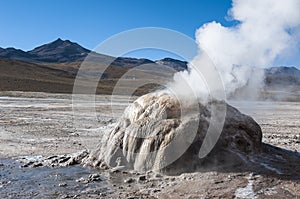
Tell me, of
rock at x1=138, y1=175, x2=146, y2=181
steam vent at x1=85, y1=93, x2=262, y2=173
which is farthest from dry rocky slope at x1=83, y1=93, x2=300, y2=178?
rock at x1=138, y1=175, x2=146, y2=181

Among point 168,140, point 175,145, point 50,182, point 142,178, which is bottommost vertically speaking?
point 50,182

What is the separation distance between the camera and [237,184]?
10227 mm

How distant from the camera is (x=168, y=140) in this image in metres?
11.7

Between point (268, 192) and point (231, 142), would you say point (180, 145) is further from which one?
point (268, 192)

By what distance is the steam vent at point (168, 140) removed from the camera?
11.6 metres

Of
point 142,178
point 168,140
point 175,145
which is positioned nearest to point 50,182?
point 142,178

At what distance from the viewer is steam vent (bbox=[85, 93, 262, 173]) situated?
1161 centimetres

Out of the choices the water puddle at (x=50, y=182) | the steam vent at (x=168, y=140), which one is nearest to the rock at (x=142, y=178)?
the steam vent at (x=168, y=140)

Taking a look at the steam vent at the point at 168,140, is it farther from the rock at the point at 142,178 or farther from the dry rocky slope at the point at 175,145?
the rock at the point at 142,178

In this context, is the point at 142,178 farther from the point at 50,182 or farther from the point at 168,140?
the point at 50,182

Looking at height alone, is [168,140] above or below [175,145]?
above

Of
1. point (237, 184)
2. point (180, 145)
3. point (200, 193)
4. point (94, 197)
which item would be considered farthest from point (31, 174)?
point (237, 184)

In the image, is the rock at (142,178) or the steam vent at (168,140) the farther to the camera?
the steam vent at (168,140)

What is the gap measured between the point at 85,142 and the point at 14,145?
137 inches
